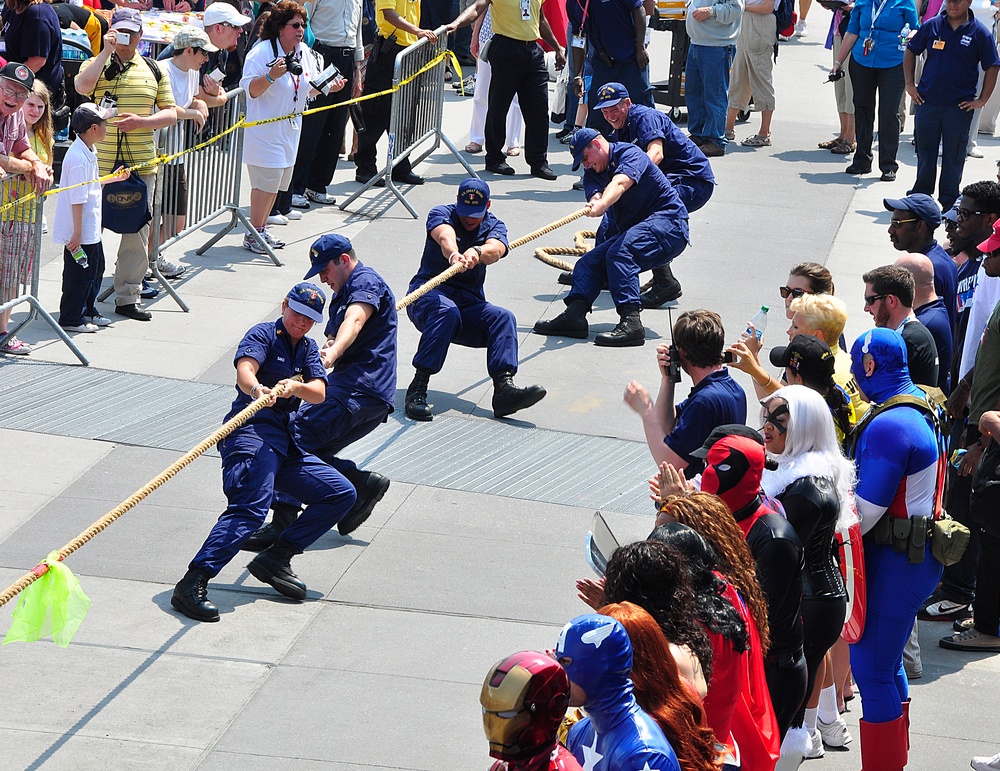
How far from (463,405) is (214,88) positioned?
11.4 ft

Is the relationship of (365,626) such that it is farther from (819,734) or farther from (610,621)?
(610,621)

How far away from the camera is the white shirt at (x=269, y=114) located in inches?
428

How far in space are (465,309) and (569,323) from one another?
1.49 meters

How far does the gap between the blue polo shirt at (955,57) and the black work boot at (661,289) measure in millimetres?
3927

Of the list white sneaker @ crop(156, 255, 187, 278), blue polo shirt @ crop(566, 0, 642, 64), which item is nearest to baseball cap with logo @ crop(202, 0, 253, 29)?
white sneaker @ crop(156, 255, 187, 278)

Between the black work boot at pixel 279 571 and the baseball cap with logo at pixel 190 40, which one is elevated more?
the baseball cap with logo at pixel 190 40

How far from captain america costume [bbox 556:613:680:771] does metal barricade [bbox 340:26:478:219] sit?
950 cm

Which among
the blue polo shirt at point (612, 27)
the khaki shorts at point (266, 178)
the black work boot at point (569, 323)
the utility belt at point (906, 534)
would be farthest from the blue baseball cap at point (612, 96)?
the utility belt at point (906, 534)

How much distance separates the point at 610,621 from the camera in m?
3.11

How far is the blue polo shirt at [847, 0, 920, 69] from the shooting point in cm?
1364

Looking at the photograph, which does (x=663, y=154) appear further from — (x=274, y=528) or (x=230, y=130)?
(x=274, y=528)

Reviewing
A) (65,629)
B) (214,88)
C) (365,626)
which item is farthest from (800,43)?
(65,629)

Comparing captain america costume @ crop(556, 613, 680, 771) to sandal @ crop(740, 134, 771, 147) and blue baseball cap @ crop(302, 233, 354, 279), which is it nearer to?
blue baseball cap @ crop(302, 233, 354, 279)

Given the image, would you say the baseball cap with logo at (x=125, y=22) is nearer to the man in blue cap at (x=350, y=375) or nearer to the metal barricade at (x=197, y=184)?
the metal barricade at (x=197, y=184)
